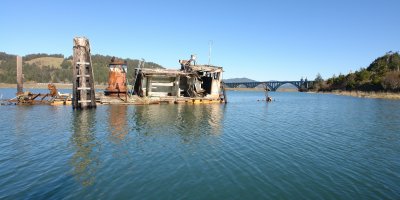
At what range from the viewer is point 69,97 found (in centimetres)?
4716

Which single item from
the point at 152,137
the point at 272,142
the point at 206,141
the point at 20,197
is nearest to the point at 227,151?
the point at 206,141

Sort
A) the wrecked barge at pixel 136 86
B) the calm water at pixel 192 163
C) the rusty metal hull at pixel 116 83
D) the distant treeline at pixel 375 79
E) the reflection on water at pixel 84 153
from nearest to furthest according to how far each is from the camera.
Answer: the calm water at pixel 192 163 < the reflection on water at pixel 84 153 < the wrecked barge at pixel 136 86 < the rusty metal hull at pixel 116 83 < the distant treeline at pixel 375 79

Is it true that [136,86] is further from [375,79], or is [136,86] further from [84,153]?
[375,79]

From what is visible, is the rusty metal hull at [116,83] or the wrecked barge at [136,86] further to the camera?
the rusty metal hull at [116,83]

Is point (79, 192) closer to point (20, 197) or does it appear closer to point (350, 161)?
point (20, 197)

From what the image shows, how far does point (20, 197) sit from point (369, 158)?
19.5 meters

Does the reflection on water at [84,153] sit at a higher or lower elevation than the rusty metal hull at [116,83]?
lower

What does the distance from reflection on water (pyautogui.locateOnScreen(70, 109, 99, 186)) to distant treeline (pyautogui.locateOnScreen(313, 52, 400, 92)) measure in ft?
361

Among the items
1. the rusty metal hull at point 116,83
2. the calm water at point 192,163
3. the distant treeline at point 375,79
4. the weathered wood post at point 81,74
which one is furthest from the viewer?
the distant treeline at point 375,79

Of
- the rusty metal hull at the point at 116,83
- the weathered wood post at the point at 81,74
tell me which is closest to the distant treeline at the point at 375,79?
the rusty metal hull at the point at 116,83

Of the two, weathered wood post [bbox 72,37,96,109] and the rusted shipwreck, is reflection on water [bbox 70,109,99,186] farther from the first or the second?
the rusted shipwreck

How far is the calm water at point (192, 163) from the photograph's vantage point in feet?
39.6

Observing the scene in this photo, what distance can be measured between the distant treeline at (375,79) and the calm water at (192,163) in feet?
302

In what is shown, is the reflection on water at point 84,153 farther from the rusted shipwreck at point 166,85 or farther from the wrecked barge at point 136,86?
the rusted shipwreck at point 166,85
